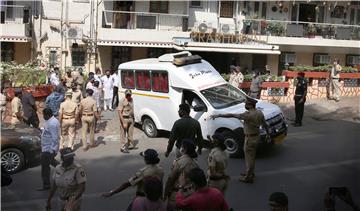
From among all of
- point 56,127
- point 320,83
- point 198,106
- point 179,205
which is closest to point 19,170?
point 56,127

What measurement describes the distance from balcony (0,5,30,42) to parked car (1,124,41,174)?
32.9ft

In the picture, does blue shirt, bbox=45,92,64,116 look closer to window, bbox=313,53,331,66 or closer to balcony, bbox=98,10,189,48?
balcony, bbox=98,10,189,48

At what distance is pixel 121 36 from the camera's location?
21.8 metres

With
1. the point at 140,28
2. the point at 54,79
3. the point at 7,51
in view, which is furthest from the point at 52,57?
the point at 54,79

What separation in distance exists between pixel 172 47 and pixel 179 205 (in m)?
17.8

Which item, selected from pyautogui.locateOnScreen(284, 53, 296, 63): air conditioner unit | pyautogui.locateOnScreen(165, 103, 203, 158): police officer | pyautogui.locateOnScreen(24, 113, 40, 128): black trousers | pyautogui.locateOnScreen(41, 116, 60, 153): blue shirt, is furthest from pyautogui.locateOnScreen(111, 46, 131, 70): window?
pyautogui.locateOnScreen(165, 103, 203, 158): police officer

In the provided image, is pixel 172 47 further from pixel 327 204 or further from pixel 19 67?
pixel 327 204

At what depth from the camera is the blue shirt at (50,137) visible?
9445 millimetres

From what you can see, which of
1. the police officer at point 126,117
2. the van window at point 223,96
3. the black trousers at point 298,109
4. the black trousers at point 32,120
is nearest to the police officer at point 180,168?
the police officer at point 126,117

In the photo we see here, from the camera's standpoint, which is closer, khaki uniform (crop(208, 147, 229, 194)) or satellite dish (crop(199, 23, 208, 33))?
khaki uniform (crop(208, 147, 229, 194))

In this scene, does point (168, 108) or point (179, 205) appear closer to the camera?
point (179, 205)

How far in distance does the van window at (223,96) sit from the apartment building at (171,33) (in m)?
8.56

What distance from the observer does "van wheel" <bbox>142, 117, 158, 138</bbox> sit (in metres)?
14.3

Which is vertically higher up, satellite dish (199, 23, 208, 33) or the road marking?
satellite dish (199, 23, 208, 33)
